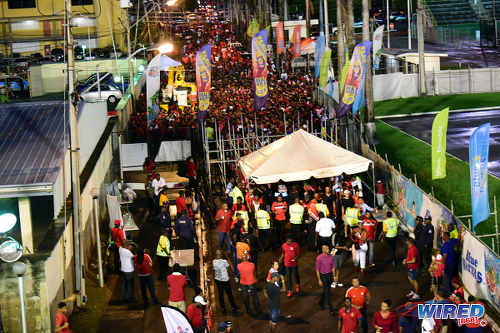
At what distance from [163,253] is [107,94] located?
2136cm

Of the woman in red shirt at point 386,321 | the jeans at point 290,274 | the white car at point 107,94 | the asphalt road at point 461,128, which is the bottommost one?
the jeans at point 290,274

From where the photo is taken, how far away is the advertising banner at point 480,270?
13914 millimetres

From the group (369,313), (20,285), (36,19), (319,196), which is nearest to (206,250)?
(319,196)

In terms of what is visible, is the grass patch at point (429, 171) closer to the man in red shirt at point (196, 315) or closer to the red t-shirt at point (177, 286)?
the red t-shirt at point (177, 286)

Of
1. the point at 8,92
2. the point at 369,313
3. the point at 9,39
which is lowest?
the point at 369,313

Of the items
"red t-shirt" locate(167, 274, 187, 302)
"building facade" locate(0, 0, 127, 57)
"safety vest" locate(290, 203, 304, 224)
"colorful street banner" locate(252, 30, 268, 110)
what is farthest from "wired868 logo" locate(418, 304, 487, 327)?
"building facade" locate(0, 0, 127, 57)

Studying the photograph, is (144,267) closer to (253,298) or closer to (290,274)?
(253,298)

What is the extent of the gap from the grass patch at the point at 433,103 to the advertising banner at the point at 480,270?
24337 mm

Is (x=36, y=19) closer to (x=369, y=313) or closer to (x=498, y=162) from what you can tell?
(x=498, y=162)

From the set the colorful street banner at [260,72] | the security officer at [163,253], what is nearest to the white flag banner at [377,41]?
the colorful street banner at [260,72]

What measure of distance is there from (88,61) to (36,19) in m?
14.3

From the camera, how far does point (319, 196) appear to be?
1953 cm

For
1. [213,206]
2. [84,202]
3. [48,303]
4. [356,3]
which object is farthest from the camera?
[356,3]

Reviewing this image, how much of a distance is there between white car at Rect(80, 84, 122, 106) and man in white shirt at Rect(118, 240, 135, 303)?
20.2 m
